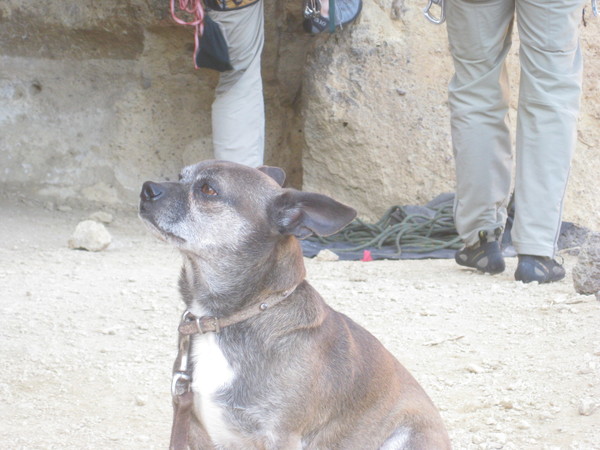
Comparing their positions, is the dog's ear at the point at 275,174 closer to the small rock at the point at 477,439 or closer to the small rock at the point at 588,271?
the small rock at the point at 477,439

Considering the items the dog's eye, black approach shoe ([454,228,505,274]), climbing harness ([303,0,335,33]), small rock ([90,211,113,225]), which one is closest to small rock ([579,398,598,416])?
the dog's eye

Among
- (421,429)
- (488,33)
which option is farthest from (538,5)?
(421,429)

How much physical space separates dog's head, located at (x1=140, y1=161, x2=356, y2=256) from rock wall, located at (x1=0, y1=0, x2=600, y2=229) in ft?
15.1

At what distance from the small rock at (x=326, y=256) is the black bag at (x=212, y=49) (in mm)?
1447

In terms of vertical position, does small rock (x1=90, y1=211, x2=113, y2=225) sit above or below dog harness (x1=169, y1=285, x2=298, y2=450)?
below

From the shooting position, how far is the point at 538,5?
480cm

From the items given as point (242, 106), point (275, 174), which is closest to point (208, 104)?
point (242, 106)

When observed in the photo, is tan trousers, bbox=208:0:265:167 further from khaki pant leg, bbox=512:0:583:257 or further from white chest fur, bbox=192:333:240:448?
white chest fur, bbox=192:333:240:448

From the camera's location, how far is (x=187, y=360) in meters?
2.66

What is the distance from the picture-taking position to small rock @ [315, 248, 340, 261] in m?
6.07

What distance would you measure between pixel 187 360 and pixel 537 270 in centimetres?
284

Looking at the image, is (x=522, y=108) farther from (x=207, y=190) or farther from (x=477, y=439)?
(x=207, y=190)

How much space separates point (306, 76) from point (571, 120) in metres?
3.03

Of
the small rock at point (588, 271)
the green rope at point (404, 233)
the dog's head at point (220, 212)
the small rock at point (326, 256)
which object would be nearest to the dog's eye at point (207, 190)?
the dog's head at point (220, 212)
